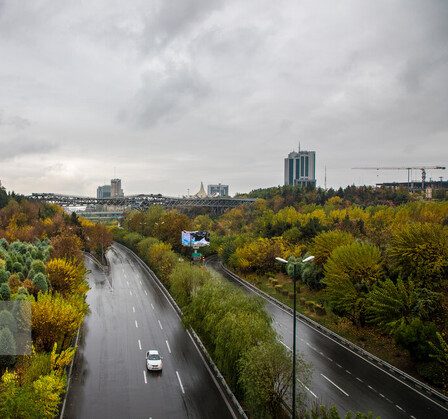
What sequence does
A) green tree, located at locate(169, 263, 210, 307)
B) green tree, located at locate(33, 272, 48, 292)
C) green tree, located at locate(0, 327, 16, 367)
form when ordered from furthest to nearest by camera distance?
green tree, located at locate(169, 263, 210, 307) < green tree, located at locate(33, 272, 48, 292) < green tree, located at locate(0, 327, 16, 367)

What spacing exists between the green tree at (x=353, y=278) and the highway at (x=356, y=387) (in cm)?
370

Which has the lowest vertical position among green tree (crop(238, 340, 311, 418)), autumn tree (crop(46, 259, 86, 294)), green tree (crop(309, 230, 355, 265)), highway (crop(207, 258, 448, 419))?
highway (crop(207, 258, 448, 419))

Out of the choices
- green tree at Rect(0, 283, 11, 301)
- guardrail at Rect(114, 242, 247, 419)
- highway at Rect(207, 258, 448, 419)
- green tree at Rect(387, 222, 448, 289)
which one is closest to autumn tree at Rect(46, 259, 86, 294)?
green tree at Rect(0, 283, 11, 301)

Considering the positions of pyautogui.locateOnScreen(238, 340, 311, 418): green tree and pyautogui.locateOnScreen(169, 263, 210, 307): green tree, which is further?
pyautogui.locateOnScreen(169, 263, 210, 307): green tree

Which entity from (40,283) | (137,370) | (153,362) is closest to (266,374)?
(153,362)

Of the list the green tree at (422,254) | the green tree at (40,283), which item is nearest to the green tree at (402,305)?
the green tree at (422,254)

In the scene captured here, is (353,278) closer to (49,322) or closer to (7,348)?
(49,322)

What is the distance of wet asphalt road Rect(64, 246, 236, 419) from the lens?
22422 millimetres

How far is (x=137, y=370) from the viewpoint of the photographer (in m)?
27.7

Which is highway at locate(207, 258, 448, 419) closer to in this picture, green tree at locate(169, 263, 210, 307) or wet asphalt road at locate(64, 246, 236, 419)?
wet asphalt road at locate(64, 246, 236, 419)

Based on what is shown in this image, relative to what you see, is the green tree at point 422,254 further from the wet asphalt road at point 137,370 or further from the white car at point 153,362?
the white car at point 153,362

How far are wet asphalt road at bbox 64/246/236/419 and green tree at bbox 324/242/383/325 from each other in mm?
12742

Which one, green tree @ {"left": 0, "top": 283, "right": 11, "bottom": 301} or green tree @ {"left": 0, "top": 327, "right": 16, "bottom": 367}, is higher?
green tree @ {"left": 0, "top": 283, "right": 11, "bottom": 301}

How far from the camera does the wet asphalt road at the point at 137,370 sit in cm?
2242
